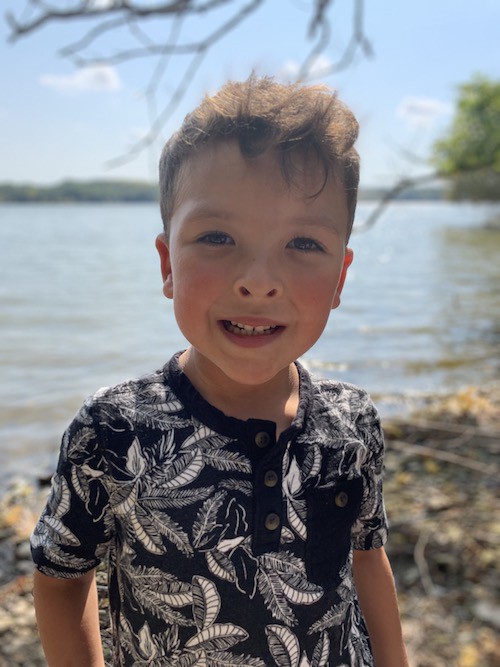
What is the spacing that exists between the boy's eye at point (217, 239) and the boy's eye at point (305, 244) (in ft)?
0.36

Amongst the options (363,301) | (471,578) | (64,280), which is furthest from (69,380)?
(64,280)

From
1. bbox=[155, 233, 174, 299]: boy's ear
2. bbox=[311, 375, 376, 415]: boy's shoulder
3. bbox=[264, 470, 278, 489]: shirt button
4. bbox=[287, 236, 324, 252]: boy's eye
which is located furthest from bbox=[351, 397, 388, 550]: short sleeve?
bbox=[155, 233, 174, 299]: boy's ear

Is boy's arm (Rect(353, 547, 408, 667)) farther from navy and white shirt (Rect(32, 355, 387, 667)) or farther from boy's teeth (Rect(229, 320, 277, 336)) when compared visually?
boy's teeth (Rect(229, 320, 277, 336))

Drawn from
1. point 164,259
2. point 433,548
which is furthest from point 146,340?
point 164,259

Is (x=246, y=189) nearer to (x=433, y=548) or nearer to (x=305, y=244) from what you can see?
(x=305, y=244)

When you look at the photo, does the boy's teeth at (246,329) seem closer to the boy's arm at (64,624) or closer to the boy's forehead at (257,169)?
the boy's forehead at (257,169)

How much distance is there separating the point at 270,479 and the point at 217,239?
1.41 feet

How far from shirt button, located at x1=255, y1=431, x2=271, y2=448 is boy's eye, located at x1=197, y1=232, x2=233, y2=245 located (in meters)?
0.34

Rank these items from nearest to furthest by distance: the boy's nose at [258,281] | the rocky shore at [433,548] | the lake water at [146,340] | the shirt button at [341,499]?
the boy's nose at [258,281] < the shirt button at [341,499] < the rocky shore at [433,548] < the lake water at [146,340]

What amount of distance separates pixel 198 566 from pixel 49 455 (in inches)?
174

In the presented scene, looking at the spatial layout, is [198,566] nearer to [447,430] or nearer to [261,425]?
[261,425]

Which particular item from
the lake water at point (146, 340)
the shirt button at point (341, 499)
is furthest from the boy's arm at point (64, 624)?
the lake water at point (146, 340)

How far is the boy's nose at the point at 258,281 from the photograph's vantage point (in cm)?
118

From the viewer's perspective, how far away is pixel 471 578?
2.96 m
